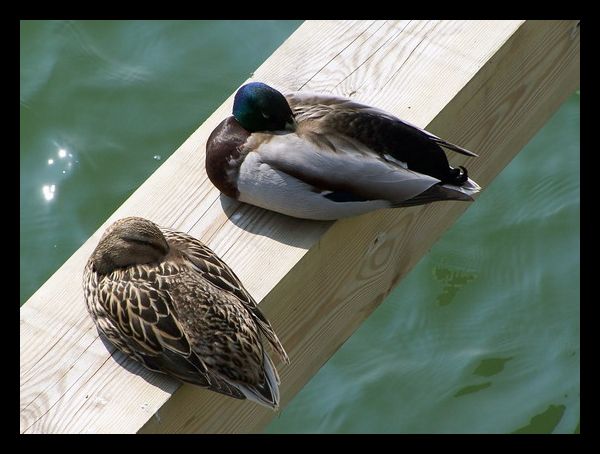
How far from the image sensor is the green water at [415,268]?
5.22m

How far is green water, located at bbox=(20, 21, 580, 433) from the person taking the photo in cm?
522

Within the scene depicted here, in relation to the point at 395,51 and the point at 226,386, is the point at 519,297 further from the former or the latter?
the point at 226,386

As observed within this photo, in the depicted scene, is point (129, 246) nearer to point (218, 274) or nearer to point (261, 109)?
point (218, 274)

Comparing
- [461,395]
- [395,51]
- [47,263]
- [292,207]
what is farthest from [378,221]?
[47,263]

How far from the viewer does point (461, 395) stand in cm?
524

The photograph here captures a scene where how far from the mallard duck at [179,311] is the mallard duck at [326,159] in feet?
1.05

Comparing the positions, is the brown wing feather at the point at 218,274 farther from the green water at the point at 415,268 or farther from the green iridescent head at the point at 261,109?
the green water at the point at 415,268

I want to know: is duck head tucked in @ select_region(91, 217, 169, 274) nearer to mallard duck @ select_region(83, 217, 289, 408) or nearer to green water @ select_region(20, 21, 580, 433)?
mallard duck @ select_region(83, 217, 289, 408)

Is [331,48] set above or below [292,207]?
above

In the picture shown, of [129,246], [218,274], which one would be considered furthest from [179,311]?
[129,246]

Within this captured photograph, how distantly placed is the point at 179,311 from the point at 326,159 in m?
0.71

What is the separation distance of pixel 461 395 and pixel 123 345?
8.36 feet

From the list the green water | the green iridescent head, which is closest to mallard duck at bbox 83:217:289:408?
the green iridescent head

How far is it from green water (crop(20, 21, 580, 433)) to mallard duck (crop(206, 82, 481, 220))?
6.38 ft
